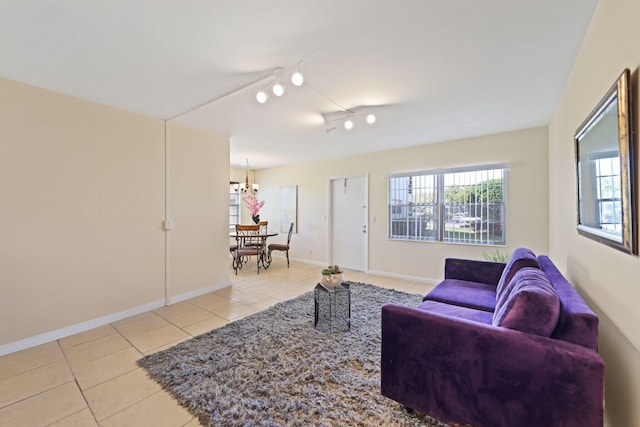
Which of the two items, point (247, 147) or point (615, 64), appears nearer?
point (615, 64)

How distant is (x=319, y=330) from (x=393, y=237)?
2690 mm

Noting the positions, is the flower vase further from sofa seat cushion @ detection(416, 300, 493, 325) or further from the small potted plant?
sofa seat cushion @ detection(416, 300, 493, 325)

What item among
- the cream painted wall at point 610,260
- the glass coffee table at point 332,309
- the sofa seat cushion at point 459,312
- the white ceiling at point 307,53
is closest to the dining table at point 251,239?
the white ceiling at point 307,53

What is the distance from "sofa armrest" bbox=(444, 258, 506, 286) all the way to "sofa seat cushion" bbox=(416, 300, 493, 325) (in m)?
0.82

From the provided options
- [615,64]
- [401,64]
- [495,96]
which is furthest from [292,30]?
[495,96]

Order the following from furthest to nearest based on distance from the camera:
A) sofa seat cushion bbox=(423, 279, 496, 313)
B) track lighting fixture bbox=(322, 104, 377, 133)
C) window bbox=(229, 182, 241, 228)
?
1. window bbox=(229, 182, 241, 228)
2. track lighting fixture bbox=(322, 104, 377, 133)
3. sofa seat cushion bbox=(423, 279, 496, 313)

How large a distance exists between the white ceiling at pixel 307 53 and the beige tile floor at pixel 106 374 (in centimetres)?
244

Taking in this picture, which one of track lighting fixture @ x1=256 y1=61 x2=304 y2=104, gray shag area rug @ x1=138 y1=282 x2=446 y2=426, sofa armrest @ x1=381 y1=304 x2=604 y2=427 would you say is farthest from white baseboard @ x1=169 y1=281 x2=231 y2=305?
sofa armrest @ x1=381 y1=304 x2=604 y2=427

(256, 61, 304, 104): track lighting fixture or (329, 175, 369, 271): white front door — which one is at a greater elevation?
(256, 61, 304, 104): track lighting fixture

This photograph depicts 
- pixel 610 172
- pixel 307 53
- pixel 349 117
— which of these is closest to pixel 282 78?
pixel 307 53

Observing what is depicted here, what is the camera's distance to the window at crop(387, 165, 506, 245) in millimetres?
3875

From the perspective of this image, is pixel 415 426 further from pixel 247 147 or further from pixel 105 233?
pixel 247 147

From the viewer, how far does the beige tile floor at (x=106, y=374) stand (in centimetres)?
160

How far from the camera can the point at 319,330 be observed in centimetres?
266
